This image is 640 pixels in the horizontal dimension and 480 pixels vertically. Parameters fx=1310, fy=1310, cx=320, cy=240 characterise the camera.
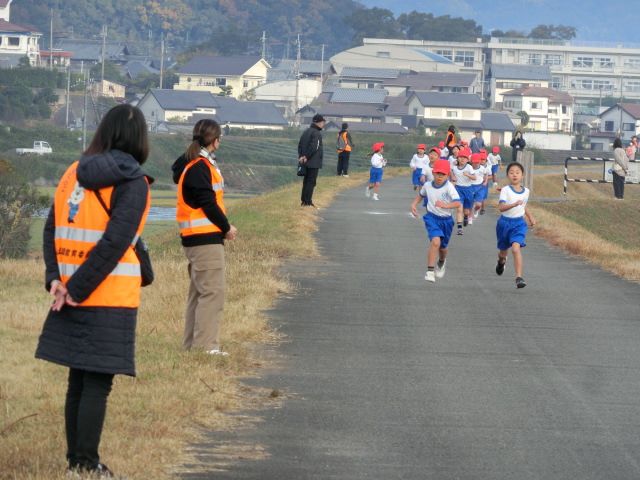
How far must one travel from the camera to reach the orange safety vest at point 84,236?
6.23 m

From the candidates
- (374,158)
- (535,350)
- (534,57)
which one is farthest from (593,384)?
(534,57)

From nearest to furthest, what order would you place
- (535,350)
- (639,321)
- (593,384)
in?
(593,384) → (535,350) → (639,321)

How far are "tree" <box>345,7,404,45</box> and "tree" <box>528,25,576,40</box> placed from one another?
23.8 meters

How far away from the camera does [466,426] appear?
7887 mm

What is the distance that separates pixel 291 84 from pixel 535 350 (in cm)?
11495

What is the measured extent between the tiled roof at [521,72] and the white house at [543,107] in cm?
1087

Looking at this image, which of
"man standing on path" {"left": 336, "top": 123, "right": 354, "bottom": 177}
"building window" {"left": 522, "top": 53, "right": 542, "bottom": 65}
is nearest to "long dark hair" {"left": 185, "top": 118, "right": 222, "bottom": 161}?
"man standing on path" {"left": 336, "top": 123, "right": 354, "bottom": 177}

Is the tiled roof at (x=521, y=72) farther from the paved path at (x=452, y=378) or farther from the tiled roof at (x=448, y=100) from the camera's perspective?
the paved path at (x=452, y=378)

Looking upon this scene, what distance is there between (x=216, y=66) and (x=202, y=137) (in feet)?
382

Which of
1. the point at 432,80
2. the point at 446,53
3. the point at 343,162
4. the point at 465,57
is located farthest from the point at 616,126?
the point at 343,162

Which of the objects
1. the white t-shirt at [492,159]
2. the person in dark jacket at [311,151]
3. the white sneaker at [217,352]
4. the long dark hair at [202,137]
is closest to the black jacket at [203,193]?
the long dark hair at [202,137]

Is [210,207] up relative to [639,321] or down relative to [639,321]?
up

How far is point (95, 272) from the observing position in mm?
6125

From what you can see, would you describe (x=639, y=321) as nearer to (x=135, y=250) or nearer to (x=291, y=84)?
(x=135, y=250)
